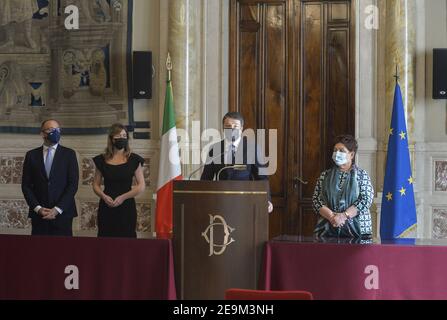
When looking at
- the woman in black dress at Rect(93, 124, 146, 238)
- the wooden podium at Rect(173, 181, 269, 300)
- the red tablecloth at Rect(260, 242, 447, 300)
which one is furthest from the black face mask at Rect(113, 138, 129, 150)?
the red tablecloth at Rect(260, 242, 447, 300)

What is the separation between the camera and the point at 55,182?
20.9 feet

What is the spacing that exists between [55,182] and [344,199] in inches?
93.0

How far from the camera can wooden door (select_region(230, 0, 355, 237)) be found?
318 inches

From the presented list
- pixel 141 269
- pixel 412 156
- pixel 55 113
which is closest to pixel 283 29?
pixel 412 156

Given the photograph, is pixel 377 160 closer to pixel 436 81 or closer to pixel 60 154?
pixel 436 81

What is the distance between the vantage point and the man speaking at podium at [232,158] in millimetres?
5566

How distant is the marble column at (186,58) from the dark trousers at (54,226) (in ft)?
5.73

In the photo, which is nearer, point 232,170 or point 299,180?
point 232,170

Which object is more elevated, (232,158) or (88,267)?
(232,158)

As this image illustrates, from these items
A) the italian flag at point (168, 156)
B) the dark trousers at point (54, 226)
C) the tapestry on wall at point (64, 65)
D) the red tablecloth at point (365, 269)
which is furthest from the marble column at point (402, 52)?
the dark trousers at point (54, 226)

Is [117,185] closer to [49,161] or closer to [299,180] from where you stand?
[49,161]

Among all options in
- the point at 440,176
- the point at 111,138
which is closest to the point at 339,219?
the point at 111,138

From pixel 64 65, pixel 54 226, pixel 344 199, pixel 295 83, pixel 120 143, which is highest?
pixel 64 65

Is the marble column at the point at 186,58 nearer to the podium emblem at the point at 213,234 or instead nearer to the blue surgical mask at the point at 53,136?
the blue surgical mask at the point at 53,136
